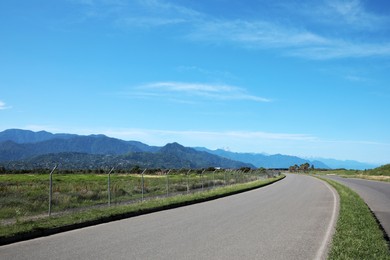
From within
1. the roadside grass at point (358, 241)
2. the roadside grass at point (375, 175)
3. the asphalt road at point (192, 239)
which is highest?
the roadside grass at point (375, 175)

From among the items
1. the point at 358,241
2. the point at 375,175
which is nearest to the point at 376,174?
the point at 375,175

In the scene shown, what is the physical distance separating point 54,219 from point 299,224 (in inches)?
313

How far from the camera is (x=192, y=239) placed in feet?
36.8

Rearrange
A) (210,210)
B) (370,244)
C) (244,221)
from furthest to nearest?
1. (210,210)
2. (244,221)
3. (370,244)

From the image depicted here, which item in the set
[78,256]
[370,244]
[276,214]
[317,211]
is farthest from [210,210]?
[78,256]

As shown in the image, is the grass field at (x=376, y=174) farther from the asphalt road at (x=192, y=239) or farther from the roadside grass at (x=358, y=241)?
the asphalt road at (x=192, y=239)

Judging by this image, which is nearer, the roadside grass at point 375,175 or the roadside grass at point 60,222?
the roadside grass at point 60,222

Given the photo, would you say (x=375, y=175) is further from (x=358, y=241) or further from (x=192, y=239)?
(x=192, y=239)

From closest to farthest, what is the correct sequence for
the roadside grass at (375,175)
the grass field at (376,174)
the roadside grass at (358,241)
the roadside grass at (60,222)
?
1. the roadside grass at (358,241)
2. the roadside grass at (60,222)
3. the roadside grass at (375,175)
4. the grass field at (376,174)

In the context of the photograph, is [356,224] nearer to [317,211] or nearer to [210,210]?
[317,211]

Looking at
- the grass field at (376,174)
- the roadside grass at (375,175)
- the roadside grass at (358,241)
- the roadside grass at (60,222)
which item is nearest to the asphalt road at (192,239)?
the roadside grass at (358,241)

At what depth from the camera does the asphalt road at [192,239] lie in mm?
9336

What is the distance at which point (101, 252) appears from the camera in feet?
30.8

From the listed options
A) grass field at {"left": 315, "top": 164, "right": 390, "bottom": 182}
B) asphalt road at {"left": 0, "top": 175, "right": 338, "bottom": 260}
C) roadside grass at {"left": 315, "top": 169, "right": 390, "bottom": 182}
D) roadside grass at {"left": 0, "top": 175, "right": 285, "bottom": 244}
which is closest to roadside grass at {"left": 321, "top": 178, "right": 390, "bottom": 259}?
asphalt road at {"left": 0, "top": 175, "right": 338, "bottom": 260}
